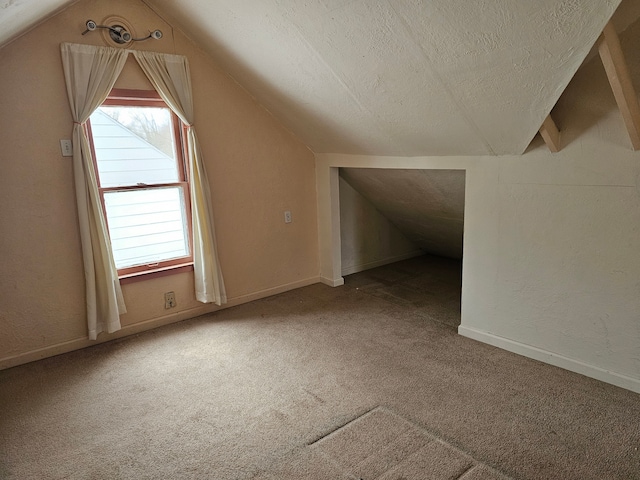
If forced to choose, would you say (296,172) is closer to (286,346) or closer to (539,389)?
(286,346)

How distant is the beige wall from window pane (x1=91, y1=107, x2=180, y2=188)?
209mm

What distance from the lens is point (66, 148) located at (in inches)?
110

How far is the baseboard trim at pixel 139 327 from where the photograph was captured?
9.36 ft

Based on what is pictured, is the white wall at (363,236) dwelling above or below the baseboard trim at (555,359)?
above

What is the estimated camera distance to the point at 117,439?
208 cm

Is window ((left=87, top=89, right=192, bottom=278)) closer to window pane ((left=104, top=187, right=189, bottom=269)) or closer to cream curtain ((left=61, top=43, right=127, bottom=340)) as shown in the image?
window pane ((left=104, top=187, right=189, bottom=269))

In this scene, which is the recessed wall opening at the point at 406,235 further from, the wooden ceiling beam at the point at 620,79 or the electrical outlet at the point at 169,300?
the electrical outlet at the point at 169,300

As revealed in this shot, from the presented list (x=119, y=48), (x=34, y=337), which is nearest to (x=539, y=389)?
(x=34, y=337)

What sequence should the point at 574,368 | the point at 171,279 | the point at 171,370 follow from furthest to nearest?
the point at 171,279
the point at 171,370
the point at 574,368

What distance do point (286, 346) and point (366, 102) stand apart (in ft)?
5.91

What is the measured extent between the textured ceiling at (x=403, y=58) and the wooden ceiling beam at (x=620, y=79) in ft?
0.40

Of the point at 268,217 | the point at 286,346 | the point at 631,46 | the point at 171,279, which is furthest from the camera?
the point at 268,217

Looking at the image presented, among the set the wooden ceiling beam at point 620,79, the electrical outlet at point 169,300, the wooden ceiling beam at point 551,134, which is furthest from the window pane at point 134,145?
the wooden ceiling beam at point 620,79

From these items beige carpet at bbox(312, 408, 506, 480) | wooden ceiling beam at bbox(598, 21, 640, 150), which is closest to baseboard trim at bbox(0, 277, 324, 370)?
beige carpet at bbox(312, 408, 506, 480)
